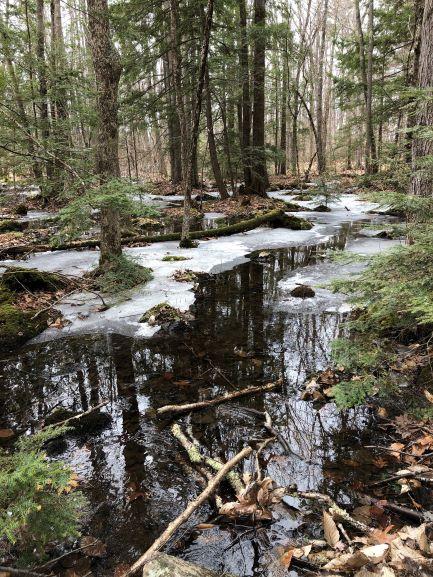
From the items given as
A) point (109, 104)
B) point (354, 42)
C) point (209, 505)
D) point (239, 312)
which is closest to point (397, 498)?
point (209, 505)

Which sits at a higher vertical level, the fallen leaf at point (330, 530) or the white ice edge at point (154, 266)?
the white ice edge at point (154, 266)

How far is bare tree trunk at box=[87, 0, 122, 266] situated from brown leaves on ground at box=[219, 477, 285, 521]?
5.82 m

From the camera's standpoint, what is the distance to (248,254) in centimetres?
1105

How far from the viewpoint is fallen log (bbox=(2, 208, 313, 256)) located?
36.1 ft

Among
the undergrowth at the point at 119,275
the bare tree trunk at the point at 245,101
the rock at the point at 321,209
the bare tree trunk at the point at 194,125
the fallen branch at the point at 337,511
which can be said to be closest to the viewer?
the fallen branch at the point at 337,511

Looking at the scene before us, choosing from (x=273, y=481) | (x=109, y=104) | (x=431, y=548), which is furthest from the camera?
(x=109, y=104)

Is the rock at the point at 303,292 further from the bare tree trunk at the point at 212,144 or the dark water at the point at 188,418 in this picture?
the bare tree trunk at the point at 212,144

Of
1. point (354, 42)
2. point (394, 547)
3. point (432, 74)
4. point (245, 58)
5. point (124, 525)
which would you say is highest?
point (354, 42)

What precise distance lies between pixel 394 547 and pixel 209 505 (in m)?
1.34

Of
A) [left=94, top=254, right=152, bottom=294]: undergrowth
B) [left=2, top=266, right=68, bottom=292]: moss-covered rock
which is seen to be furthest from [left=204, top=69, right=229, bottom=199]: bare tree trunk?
[left=2, top=266, right=68, bottom=292]: moss-covered rock

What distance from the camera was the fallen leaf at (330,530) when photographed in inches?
97.4

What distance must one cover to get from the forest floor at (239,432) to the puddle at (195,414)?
0.05 ft

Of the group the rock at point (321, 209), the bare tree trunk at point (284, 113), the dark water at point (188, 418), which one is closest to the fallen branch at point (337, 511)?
the dark water at point (188, 418)

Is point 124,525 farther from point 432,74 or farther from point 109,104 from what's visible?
point 109,104
